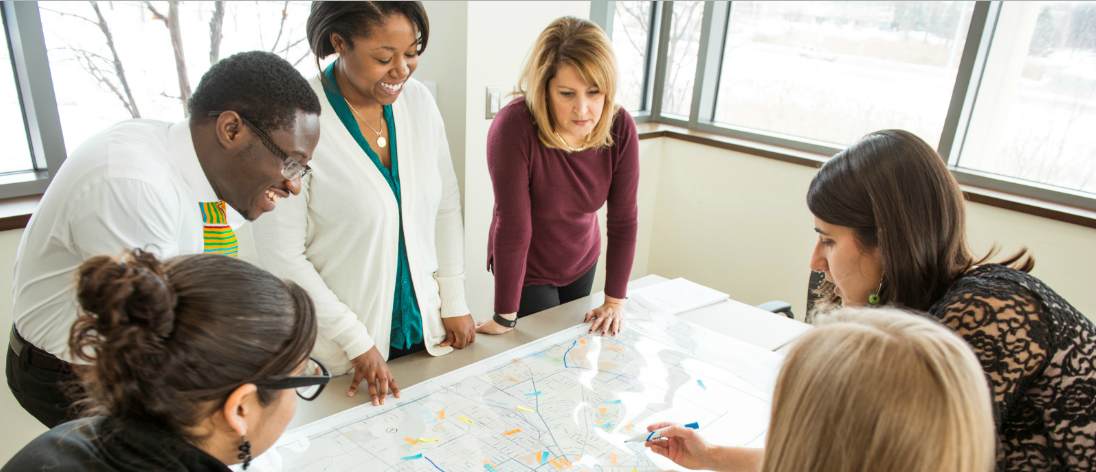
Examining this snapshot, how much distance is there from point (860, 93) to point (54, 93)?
317 cm

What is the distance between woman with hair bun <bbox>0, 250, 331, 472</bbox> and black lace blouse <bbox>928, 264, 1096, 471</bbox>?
3.21 ft

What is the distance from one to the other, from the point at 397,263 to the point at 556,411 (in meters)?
0.49

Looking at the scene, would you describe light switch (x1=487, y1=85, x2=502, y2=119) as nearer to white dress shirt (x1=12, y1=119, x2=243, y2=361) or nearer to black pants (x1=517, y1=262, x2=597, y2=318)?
black pants (x1=517, y1=262, x2=597, y2=318)

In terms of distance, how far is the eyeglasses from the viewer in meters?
1.02

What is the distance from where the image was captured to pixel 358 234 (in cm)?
133

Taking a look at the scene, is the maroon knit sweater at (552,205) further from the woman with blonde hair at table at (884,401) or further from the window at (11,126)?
the window at (11,126)

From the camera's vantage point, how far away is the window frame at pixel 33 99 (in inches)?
68.7

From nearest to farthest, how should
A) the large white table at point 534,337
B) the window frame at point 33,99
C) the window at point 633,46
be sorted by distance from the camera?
the large white table at point 534,337 < the window frame at point 33,99 < the window at point 633,46

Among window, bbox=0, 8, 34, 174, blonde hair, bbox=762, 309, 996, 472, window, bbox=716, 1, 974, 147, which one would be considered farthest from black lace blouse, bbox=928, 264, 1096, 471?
window, bbox=0, 8, 34, 174

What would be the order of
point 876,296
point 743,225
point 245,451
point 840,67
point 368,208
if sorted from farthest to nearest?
point 743,225
point 840,67
point 368,208
point 876,296
point 245,451

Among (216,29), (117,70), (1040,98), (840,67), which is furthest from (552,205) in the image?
(1040,98)

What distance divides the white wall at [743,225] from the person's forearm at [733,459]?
5.73ft

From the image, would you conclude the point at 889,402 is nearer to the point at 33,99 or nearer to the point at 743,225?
the point at 33,99

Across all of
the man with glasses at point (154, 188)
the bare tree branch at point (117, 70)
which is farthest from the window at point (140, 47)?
the man with glasses at point (154, 188)
